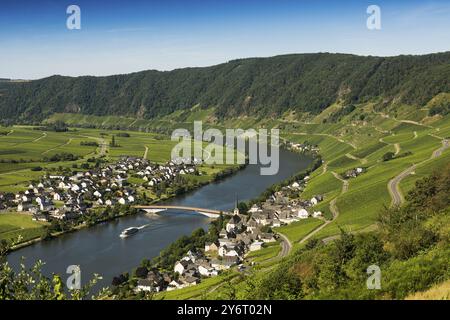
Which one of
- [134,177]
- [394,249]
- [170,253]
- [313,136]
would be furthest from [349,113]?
[394,249]

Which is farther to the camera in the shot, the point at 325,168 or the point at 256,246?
the point at 325,168

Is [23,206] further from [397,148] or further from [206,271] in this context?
[397,148]

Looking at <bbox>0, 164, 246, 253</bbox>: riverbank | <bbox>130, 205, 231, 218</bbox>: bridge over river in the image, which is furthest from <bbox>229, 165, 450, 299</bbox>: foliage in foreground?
<bbox>130, 205, 231, 218</bbox>: bridge over river

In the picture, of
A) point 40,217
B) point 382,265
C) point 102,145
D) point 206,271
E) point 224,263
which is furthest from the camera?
point 102,145

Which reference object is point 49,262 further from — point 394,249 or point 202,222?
point 394,249

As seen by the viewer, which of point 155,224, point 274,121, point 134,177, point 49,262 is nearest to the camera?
point 49,262

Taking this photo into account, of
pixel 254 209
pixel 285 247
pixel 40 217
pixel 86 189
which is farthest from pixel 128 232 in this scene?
pixel 86 189
